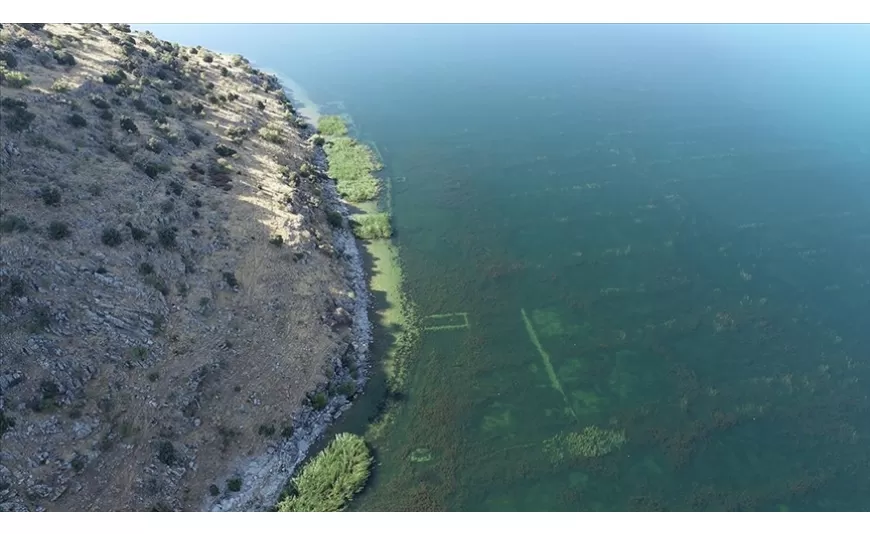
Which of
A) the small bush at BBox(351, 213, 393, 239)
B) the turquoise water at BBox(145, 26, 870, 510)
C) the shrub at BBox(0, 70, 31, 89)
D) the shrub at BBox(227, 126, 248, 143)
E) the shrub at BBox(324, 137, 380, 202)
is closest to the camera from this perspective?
the turquoise water at BBox(145, 26, 870, 510)

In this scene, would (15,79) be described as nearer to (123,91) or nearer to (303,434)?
(123,91)

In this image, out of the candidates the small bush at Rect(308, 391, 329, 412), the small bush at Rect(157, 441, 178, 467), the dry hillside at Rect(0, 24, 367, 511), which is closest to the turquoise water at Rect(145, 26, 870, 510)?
the small bush at Rect(308, 391, 329, 412)

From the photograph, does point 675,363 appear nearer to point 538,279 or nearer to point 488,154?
point 538,279

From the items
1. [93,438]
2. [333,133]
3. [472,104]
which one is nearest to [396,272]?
[93,438]

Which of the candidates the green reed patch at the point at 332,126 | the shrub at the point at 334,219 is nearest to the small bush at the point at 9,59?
the shrub at the point at 334,219

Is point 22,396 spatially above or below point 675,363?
below

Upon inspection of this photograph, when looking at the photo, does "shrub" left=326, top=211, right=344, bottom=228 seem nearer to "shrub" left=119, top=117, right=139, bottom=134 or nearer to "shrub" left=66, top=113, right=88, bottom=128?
"shrub" left=119, top=117, right=139, bottom=134
